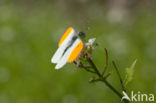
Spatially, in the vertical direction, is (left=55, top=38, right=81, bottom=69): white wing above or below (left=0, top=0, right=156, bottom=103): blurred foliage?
above

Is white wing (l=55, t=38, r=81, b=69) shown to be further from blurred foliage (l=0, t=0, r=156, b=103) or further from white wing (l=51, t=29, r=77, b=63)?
blurred foliage (l=0, t=0, r=156, b=103)

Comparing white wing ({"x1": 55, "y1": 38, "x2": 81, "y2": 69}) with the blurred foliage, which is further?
the blurred foliage

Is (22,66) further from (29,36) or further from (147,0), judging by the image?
(147,0)


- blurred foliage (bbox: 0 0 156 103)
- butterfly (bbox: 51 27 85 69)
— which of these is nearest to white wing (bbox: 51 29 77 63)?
butterfly (bbox: 51 27 85 69)

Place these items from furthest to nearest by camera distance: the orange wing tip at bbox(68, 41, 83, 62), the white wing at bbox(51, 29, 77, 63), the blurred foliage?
the blurred foliage, the white wing at bbox(51, 29, 77, 63), the orange wing tip at bbox(68, 41, 83, 62)

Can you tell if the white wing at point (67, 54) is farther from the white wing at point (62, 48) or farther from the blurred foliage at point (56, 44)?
the blurred foliage at point (56, 44)

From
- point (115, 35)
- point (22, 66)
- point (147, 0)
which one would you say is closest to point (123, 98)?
point (22, 66)

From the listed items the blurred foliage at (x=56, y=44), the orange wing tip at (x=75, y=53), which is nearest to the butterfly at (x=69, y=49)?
the orange wing tip at (x=75, y=53)
